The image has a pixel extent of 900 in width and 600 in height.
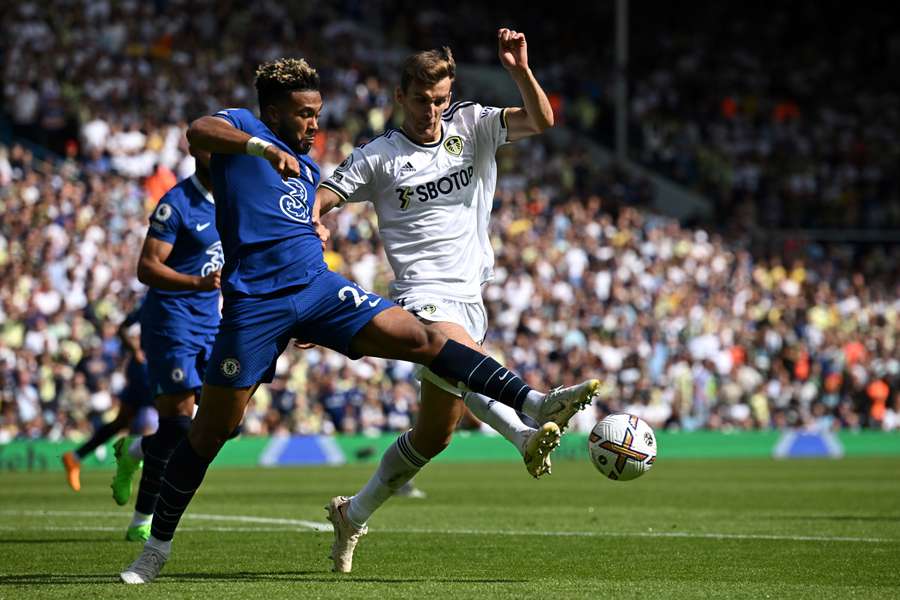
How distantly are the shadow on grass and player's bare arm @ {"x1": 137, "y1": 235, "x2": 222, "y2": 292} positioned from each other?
2.07 metres

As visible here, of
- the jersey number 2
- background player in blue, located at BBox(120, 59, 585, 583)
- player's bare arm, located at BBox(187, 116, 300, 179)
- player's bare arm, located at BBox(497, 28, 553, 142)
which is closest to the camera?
player's bare arm, located at BBox(187, 116, 300, 179)

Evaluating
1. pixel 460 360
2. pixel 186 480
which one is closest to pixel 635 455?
pixel 460 360

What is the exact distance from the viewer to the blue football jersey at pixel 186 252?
9.64 m

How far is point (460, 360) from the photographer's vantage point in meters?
7.20

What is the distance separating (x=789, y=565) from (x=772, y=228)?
→ 28827mm

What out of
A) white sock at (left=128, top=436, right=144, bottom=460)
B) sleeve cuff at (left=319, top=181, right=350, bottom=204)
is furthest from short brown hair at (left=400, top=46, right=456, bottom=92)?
white sock at (left=128, top=436, right=144, bottom=460)

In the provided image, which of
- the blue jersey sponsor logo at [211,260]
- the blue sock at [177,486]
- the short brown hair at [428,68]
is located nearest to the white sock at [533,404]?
the blue sock at [177,486]

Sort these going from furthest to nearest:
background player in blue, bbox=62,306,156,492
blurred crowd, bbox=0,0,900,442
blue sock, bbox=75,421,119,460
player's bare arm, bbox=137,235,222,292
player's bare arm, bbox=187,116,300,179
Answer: blurred crowd, bbox=0,0,900,442, blue sock, bbox=75,421,119,460, background player in blue, bbox=62,306,156,492, player's bare arm, bbox=137,235,222,292, player's bare arm, bbox=187,116,300,179

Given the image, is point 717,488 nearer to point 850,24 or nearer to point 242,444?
point 242,444

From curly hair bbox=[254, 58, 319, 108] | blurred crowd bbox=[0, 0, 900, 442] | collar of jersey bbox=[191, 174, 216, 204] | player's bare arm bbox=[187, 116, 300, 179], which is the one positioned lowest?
blurred crowd bbox=[0, 0, 900, 442]

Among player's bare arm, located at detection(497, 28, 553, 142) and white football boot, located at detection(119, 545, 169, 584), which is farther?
player's bare arm, located at detection(497, 28, 553, 142)

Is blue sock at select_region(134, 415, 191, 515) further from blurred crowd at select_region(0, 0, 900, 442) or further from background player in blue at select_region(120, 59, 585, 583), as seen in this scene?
blurred crowd at select_region(0, 0, 900, 442)

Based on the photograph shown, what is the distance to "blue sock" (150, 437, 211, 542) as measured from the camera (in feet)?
24.3

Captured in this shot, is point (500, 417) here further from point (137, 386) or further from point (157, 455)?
point (137, 386)
